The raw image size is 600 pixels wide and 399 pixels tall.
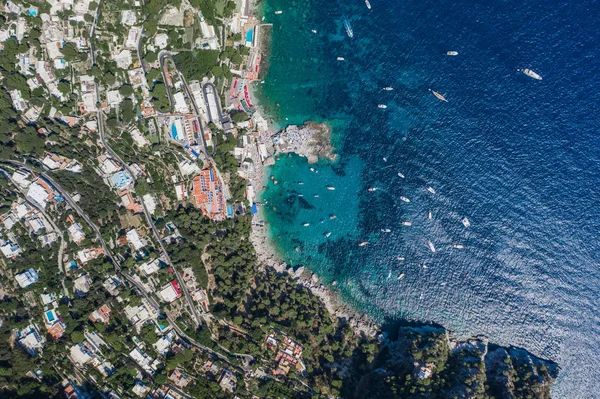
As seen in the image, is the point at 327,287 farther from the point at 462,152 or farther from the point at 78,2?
the point at 78,2

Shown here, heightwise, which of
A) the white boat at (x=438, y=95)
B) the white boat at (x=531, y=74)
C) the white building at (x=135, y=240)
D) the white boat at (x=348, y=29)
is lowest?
the white building at (x=135, y=240)

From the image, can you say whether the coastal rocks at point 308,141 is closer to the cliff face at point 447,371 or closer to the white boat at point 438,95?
the white boat at point 438,95

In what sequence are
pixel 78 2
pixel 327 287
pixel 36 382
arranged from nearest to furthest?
pixel 36 382 → pixel 78 2 → pixel 327 287

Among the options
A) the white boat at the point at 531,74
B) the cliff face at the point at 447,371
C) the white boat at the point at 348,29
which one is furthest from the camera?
the white boat at the point at 348,29

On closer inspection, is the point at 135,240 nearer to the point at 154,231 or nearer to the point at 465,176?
the point at 154,231

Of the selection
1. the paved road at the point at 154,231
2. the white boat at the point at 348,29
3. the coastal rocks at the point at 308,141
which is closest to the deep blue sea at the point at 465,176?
the coastal rocks at the point at 308,141

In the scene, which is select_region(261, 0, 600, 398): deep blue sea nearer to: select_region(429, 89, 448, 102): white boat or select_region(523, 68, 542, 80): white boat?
select_region(523, 68, 542, 80): white boat

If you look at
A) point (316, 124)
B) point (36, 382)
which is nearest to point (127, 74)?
point (316, 124)
